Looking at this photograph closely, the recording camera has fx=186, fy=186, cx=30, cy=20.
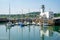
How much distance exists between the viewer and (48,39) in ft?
81.8

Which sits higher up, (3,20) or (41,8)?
(41,8)

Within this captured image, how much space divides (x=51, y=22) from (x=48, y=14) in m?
9.29

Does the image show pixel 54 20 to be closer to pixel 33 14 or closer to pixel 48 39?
pixel 33 14

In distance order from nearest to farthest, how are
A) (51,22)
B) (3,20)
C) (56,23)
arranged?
(51,22), (56,23), (3,20)

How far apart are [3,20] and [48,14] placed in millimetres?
22098

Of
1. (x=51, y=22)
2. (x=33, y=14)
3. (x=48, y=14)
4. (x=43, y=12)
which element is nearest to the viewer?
(x=51, y=22)

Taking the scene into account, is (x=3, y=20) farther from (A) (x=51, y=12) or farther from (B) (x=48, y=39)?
(B) (x=48, y=39)

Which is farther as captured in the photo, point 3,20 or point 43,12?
point 3,20

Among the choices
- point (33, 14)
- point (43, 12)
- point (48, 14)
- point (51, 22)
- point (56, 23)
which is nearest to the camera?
point (51, 22)

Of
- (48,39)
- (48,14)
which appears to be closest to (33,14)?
(48,14)

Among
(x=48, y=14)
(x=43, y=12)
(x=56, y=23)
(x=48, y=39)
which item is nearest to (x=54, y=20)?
(x=56, y=23)

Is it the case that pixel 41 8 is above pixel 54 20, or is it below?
above

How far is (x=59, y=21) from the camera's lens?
214 ft

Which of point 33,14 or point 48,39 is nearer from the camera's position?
point 48,39
